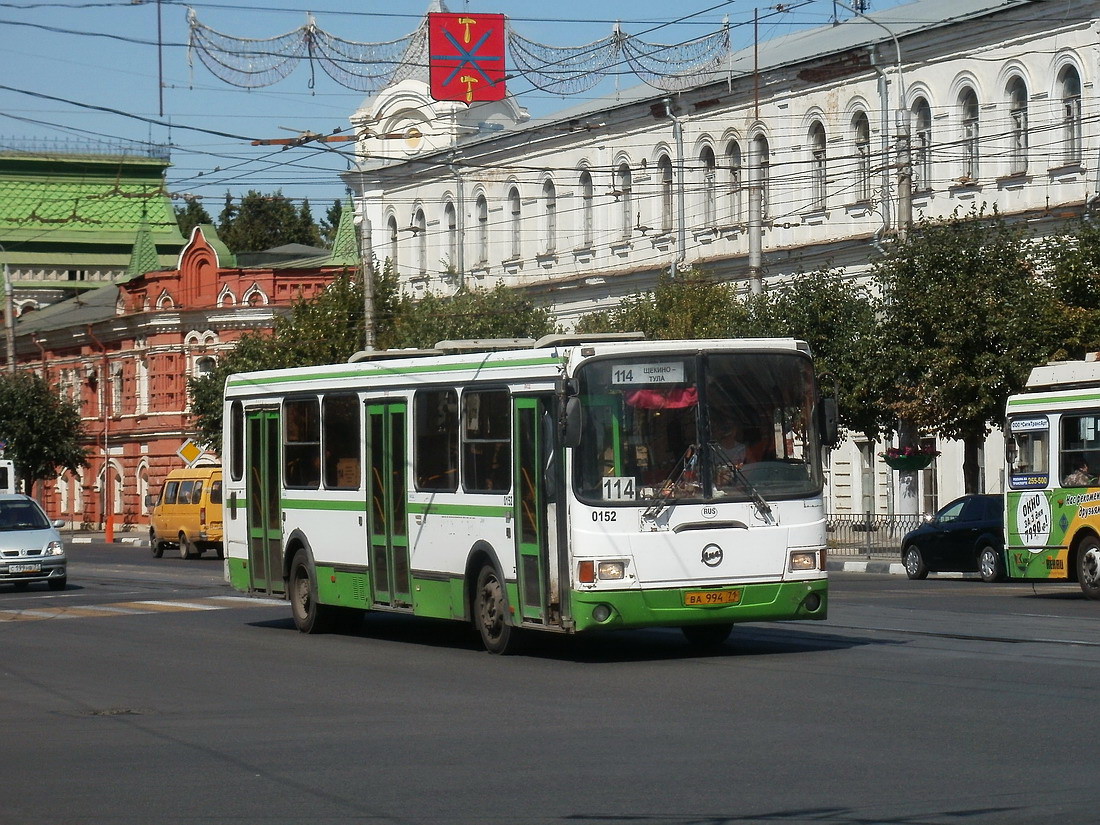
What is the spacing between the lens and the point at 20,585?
111 feet

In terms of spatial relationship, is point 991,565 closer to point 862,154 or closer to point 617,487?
point 617,487

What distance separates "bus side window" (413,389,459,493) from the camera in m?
18.0

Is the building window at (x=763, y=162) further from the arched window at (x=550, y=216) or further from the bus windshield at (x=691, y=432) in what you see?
the bus windshield at (x=691, y=432)

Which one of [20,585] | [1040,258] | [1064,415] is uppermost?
[1040,258]

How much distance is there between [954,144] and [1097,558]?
20659 millimetres

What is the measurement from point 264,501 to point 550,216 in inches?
1519

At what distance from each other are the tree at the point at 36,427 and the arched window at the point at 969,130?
40.2 m

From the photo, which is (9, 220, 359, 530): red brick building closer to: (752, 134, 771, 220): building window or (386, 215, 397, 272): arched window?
(386, 215, 397, 272): arched window

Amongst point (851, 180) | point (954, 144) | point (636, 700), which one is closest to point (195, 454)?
point (851, 180)

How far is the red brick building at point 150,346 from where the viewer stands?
74.5 metres

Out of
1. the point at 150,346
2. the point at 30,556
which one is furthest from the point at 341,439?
the point at 150,346

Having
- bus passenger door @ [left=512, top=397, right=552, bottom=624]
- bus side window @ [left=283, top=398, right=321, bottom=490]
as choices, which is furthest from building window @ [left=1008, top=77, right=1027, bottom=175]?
bus passenger door @ [left=512, top=397, right=552, bottom=624]

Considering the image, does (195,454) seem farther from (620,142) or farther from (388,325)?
(620,142)

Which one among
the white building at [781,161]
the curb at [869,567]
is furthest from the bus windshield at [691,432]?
the white building at [781,161]
